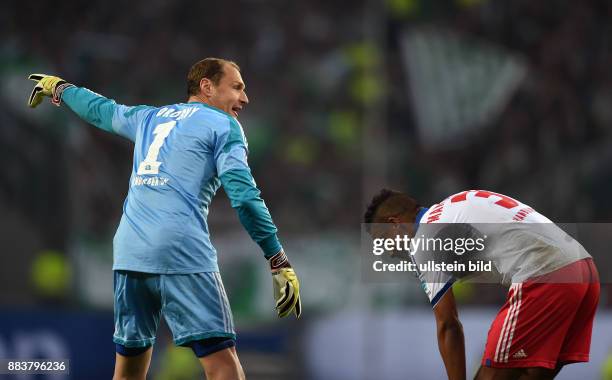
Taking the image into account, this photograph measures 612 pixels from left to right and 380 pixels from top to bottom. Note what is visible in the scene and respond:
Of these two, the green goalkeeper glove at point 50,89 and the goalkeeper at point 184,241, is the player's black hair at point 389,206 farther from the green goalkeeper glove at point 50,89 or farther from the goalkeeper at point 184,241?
the green goalkeeper glove at point 50,89

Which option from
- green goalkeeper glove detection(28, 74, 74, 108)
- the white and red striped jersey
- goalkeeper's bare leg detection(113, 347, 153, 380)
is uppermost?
green goalkeeper glove detection(28, 74, 74, 108)

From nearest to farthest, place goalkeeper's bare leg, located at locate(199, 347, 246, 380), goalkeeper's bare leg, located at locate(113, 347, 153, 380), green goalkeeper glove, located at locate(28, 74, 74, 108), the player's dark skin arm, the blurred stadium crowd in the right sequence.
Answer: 1. goalkeeper's bare leg, located at locate(199, 347, 246, 380)
2. the player's dark skin arm
3. goalkeeper's bare leg, located at locate(113, 347, 153, 380)
4. green goalkeeper glove, located at locate(28, 74, 74, 108)
5. the blurred stadium crowd

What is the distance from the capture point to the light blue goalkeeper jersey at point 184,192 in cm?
440

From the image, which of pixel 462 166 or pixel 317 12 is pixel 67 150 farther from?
pixel 462 166

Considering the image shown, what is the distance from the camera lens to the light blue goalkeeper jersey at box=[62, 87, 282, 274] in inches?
173

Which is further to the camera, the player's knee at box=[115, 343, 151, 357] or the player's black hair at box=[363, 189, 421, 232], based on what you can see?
the player's black hair at box=[363, 189, 421, 232]

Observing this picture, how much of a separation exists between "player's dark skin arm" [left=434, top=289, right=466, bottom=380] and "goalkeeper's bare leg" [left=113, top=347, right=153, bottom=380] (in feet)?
4.33

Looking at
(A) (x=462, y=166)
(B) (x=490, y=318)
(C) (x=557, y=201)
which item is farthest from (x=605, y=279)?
(A) (x=462, y=166)

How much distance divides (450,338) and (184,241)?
124cm

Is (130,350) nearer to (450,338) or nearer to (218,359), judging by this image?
(218,359)

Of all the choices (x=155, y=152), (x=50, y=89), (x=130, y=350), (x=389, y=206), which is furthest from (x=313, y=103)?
(x=130, y=350)

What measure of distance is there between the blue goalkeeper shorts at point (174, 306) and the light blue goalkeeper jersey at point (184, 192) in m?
0.05

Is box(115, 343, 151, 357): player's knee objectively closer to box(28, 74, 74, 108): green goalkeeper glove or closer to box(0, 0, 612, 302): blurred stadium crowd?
box(28, 74, 74, 108): green goalkeeper glove


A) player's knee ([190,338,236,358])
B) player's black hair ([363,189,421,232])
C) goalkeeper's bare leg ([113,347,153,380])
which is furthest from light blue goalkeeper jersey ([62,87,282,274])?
player's black hair ([363,189,421,232])
